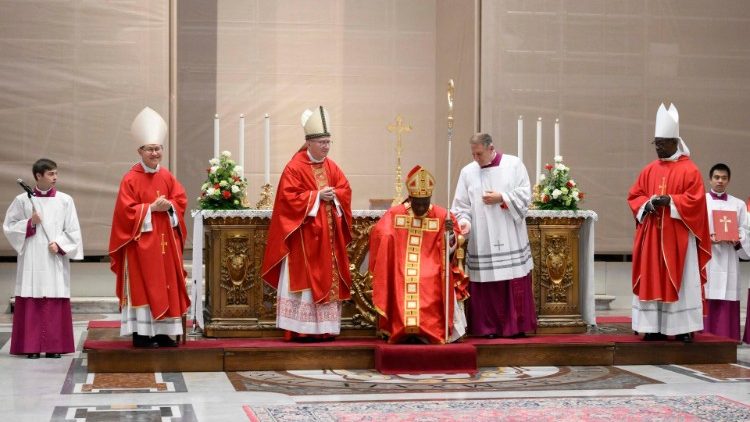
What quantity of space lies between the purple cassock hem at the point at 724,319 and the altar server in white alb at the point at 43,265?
5.50 metres

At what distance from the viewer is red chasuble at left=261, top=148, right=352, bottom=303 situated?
8664 mm

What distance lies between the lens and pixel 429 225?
877 centimetres

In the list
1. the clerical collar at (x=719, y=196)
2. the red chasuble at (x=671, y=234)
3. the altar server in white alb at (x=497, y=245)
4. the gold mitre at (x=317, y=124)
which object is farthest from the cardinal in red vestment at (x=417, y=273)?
the clerical collar at (x=719, y=196)

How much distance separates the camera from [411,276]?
340 inches

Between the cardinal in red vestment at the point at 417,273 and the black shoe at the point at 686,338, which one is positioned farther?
the black shoe at the point at 686,338

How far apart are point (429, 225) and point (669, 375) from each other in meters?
2.09

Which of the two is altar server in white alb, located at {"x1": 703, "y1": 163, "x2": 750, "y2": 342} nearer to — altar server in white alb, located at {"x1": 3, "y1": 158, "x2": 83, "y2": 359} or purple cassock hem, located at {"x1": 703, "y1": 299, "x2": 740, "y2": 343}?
purple cassock hem, located at {"x1": 703, "y1": 299, "x2": 740, "y2": 343}

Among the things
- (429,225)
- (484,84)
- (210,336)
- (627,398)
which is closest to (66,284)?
(210,336)

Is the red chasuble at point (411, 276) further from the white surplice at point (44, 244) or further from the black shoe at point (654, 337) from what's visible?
the white surplice at point (44, 244)

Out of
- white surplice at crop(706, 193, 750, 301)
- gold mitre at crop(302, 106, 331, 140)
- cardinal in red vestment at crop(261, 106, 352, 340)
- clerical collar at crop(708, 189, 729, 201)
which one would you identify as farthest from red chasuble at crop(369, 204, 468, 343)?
clerical collar at crop(708, 189, 729, 201)

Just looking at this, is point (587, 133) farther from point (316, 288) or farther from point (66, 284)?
point (66, 284)

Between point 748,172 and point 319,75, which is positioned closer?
point 748,172

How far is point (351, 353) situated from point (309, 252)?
0.83m

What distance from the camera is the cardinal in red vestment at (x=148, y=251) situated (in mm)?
8250
